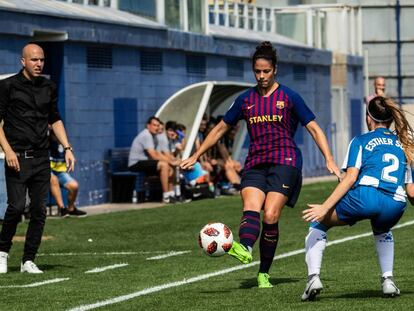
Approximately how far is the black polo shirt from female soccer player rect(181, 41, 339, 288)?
2.16 meters

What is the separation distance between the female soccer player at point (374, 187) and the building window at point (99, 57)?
16.5 metres

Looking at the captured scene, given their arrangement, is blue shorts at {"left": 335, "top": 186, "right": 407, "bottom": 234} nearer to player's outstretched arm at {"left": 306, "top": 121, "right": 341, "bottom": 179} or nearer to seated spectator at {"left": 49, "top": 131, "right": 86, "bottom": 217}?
player's outstretched arm at {"left": 306, "top": 121, "right": 341, "bottom": 179}

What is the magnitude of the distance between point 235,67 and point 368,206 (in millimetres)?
24605

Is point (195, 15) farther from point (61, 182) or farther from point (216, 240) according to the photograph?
point (216, 240)

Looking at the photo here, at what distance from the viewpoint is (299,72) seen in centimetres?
4000

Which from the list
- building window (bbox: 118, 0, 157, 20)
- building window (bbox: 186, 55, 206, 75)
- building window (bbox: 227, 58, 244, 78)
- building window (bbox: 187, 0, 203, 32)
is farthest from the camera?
building window (bbox: 227, 58, 244, 78)

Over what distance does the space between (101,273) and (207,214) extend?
30.7ft

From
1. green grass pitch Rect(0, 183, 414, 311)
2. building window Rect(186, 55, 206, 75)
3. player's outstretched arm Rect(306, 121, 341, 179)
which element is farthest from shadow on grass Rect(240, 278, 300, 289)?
building window Rect(186, 55, 206, 75)

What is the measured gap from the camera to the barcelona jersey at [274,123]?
1203cm

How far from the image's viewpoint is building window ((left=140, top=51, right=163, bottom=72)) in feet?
96.5

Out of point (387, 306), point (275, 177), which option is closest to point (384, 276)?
point (387, 306)

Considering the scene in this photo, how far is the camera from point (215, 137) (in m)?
12.4

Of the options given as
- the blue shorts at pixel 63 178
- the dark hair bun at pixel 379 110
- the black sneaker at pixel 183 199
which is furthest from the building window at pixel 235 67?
the dark hair bun at pixel 379 110

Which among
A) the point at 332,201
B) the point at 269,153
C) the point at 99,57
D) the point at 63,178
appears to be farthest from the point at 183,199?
the point at 332,201
